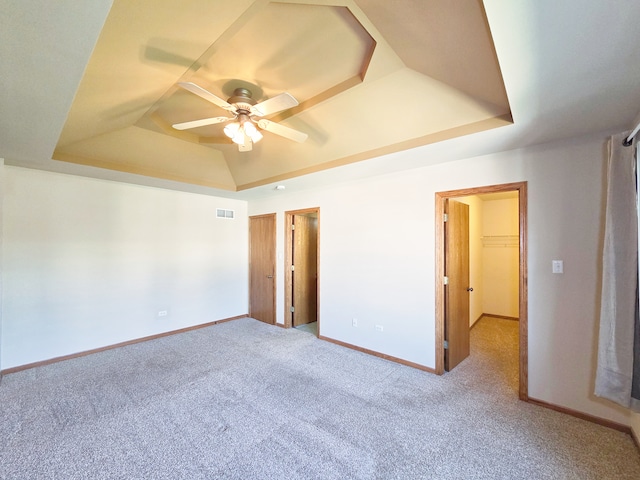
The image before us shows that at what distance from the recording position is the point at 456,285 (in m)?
3.24

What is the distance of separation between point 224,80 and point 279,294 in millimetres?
3542

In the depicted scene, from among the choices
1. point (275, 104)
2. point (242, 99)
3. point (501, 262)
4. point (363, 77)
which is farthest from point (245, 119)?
point (501, 262)

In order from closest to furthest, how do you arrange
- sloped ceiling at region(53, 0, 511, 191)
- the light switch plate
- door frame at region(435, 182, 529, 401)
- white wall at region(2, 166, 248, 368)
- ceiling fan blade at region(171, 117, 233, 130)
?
sloped ceiling at region(53, 0, 511, 191) → ceiling fan blade at region(171, 117, 233, 130) → the light switch plate → door frame at region(435, 182, 529, 401) → white wall at region(2, 166, 248, 368)

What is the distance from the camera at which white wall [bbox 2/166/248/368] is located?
3.22 m

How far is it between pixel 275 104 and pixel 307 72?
549 mm

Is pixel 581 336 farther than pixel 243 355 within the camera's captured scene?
No

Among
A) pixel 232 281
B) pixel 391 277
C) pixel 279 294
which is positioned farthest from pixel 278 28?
pixel 232 281

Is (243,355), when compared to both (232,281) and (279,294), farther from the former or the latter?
(232,281)

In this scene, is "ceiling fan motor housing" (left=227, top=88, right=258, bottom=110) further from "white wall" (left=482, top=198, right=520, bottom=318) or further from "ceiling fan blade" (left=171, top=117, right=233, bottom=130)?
"white wall" (left=482, top=198, right=520, bottom=318)

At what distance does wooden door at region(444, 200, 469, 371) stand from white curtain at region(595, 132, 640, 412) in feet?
4.14

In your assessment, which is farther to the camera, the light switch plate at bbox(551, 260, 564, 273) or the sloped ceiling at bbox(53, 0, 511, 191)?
the light switch plate at bbox(551, 260, 564, 273)

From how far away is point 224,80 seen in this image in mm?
2309

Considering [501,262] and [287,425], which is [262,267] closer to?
[287,425]

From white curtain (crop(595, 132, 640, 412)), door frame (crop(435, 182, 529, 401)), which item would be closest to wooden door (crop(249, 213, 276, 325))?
door frame (crop(435, 182, 529, 401))
